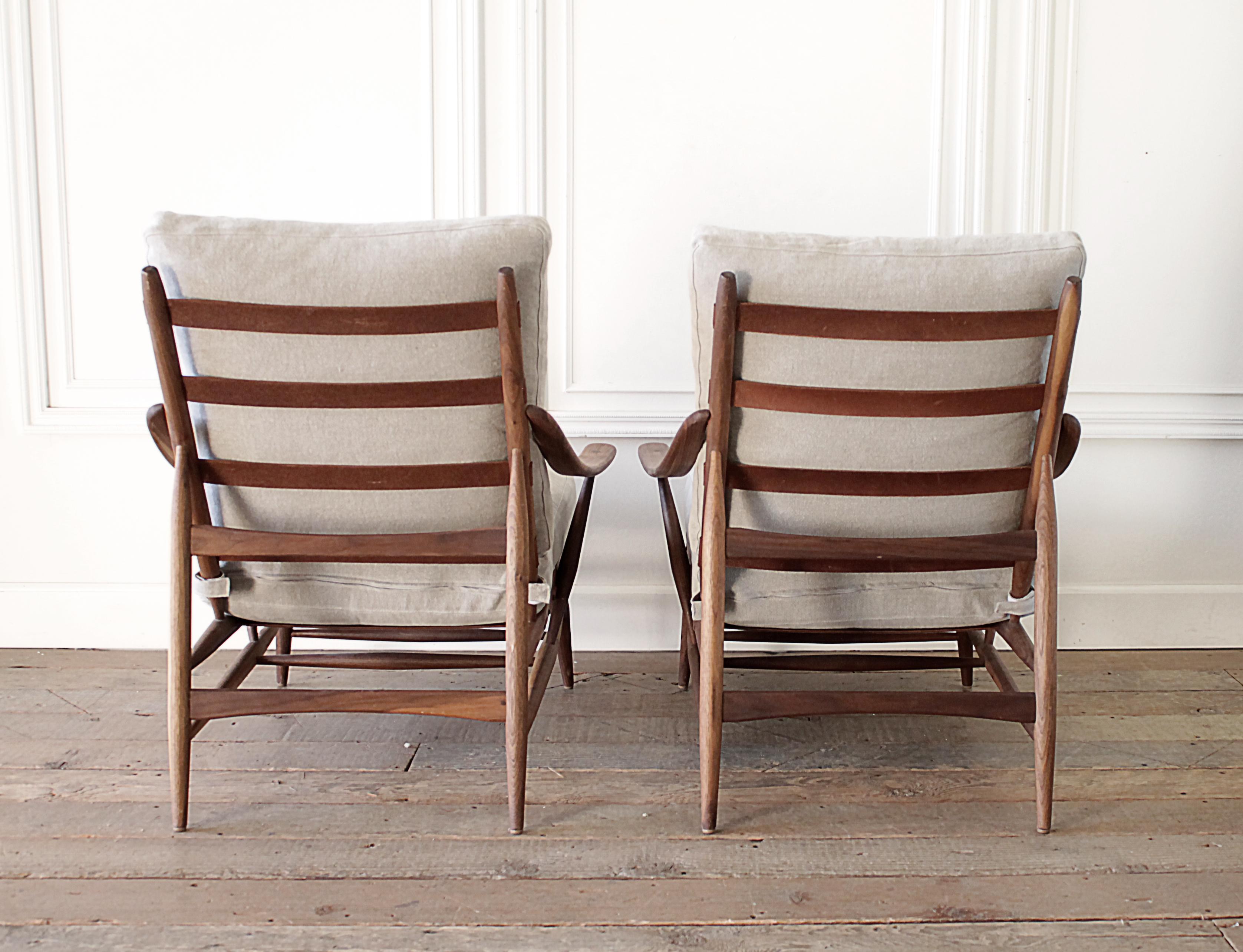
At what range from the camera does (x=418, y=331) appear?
1464 millimetres

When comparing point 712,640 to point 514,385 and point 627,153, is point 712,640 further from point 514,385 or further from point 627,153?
point 627,153

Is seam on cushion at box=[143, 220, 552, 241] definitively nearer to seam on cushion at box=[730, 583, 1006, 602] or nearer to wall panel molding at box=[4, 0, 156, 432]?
seam on cushion at box=[730, 583, 1006, 602]

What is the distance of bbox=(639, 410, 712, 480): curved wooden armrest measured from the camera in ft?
5.06

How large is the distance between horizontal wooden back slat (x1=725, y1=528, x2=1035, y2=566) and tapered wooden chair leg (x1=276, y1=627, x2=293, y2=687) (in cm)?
101

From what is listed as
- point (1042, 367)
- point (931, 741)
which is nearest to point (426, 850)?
point (931, 741)

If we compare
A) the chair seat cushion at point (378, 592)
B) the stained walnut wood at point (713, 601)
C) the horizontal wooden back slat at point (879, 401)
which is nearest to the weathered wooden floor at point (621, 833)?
the stained walnut wood at point (713, 601)

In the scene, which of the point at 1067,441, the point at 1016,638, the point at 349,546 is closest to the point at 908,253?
the point at 1067,441

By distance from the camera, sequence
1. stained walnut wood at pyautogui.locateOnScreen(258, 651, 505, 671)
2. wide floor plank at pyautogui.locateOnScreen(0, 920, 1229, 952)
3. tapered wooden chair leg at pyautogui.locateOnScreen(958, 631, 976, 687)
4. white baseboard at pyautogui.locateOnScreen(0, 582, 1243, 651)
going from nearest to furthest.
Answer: wide floor plank at pyautogui.locateOnScreen(0, 920, 1229, 952) → stained walnut wood at pyautogui.locateOnScreen(258, 651, 505, 671) → tapered wooden chair leg at pyautogui.locateOnScreen(958, 631, 976, 687) → white baseboard at pyautogui.locateOnScreen(0, 582, 1243, 651)

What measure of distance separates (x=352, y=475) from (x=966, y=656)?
1.37m

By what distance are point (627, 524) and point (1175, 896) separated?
4.74 ft

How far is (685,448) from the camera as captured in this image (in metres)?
1.59

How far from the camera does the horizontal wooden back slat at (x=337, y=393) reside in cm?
149

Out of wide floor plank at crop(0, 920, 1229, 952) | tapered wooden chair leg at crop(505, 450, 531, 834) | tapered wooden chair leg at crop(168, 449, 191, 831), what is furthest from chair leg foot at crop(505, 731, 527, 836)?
tapered wooden chair leg at crop(168, 449, 191, 831)

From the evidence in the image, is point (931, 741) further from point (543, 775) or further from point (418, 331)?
point (418, 331)
